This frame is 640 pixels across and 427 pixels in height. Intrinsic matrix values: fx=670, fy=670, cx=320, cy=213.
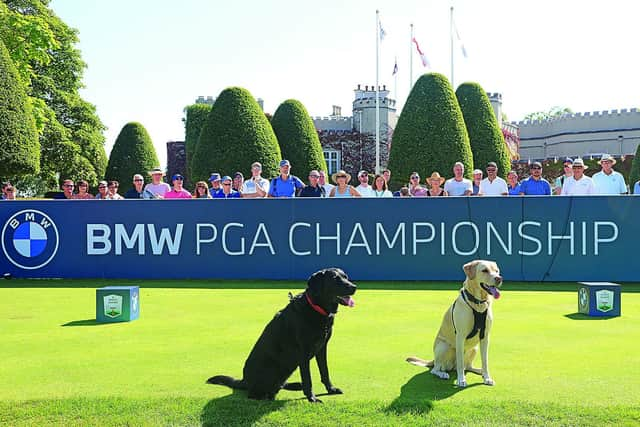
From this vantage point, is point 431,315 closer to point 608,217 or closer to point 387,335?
point 387,335

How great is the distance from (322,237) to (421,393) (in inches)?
326

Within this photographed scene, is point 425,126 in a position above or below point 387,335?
above

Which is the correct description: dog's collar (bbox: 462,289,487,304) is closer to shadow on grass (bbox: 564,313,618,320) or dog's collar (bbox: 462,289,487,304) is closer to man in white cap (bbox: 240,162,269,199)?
shadow on grass (bbox: 564,313,618,320)

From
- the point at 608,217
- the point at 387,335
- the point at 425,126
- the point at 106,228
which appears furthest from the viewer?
the point at 425,126

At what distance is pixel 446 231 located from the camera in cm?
1330

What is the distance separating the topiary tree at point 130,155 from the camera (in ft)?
129

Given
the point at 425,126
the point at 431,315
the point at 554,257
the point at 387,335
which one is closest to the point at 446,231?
the point at 554,257

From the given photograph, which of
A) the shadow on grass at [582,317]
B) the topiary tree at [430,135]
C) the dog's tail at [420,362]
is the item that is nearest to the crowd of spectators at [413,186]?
the shadow on grass at [582,317]

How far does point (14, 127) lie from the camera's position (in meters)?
23.5

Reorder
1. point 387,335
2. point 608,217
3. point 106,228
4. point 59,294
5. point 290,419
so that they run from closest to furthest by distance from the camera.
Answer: point 290,419 < point 387,335 < point 59,294 < point 608,217 < point 106,228

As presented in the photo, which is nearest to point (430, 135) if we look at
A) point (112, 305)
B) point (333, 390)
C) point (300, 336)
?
point (112, 305)

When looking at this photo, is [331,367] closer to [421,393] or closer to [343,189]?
[421,393]

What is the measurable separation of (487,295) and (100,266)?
10.3m

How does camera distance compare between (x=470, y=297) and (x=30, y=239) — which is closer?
(x=470, y=297)
